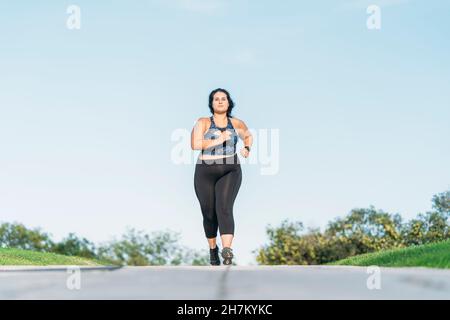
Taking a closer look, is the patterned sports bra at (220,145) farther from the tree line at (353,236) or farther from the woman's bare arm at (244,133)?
the tree line at (353,236)

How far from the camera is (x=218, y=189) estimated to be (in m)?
10.4

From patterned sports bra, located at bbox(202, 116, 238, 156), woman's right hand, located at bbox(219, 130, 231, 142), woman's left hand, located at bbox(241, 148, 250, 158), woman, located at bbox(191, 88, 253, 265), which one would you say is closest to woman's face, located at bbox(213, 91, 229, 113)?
woman, located at bbox(191, 88, 253, 265)

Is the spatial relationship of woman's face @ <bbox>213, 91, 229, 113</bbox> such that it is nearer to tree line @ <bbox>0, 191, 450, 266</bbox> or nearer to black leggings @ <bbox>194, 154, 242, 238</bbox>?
black leggings @ <bbox>194, 154, 242, 238</bbox>

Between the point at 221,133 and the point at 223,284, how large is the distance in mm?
4320

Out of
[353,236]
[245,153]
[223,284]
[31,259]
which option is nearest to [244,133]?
[245,153]

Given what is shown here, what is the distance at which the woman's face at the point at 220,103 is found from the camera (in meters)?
10.6

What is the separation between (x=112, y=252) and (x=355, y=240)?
21036 mm

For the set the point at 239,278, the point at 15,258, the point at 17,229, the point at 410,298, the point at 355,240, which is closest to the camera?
the point at 410,298

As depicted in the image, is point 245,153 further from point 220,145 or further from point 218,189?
point 218,189

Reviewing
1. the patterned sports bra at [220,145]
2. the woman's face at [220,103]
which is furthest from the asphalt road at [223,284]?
the woman's face at [220,103]
